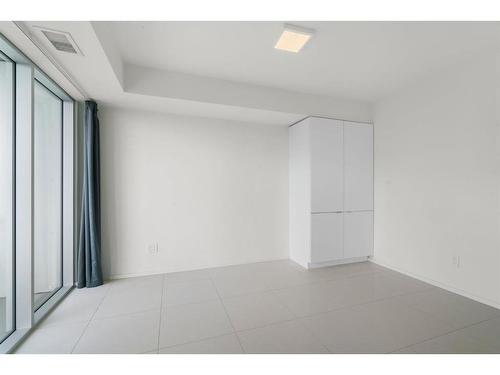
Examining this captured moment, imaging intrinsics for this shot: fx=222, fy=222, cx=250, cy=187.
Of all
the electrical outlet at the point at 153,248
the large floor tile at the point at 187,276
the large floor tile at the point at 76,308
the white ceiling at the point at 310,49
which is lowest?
the large floor tile at the point at 187,276

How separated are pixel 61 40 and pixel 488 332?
402 centimetres

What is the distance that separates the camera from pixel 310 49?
222 centimetres

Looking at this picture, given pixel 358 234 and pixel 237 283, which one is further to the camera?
pixel 358 234

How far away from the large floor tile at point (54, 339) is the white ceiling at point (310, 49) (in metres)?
2.57

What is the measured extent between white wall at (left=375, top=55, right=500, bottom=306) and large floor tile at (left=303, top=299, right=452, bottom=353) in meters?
0.92

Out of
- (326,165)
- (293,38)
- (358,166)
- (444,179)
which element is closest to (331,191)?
(326,165)

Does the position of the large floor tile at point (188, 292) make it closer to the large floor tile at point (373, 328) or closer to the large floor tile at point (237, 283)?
the large floor tile at point (237, 283)

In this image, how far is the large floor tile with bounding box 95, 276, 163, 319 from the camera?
Answer: 2184 millimetres

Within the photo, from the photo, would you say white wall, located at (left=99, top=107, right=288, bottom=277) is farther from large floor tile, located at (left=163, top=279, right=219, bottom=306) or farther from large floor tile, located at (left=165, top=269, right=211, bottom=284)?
large floor tile, located at (left=163, top=279, right=219, bottom=306)

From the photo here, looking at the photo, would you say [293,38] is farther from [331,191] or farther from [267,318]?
[267,318]

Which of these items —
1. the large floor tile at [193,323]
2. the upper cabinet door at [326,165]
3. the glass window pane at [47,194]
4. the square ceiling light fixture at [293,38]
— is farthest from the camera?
the upper cabinet door at [326,165]

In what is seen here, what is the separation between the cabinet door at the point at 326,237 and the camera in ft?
10.7

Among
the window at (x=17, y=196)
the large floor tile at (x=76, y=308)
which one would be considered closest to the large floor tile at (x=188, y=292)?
the large floor tile at (x=76, y=308)
